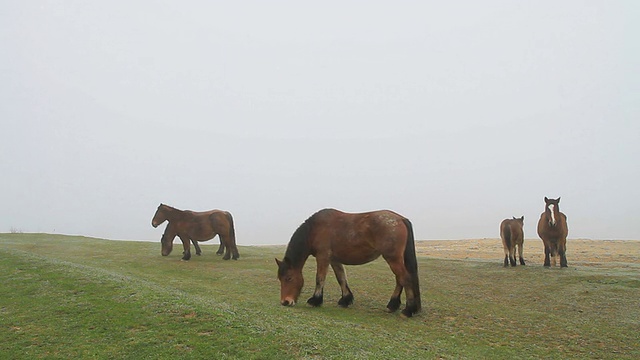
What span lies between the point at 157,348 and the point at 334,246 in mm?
5602

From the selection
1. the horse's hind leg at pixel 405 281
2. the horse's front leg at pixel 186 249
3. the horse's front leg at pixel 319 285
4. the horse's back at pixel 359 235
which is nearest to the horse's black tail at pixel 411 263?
the horse's hind leg at pixel 405 281

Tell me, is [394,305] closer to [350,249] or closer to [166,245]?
[350,249]

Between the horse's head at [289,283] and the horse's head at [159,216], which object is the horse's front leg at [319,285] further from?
the horse's head at [159,216]

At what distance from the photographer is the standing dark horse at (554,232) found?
65.2 ft

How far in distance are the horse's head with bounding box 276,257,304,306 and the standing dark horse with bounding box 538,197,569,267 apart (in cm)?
1438

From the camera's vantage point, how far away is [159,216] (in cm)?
2195

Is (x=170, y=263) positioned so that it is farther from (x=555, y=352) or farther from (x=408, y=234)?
(x=555, y=352)

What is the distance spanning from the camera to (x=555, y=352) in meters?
8.23

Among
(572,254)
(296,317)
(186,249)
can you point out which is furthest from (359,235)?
(572,254)

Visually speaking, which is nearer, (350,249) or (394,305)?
(394,305)

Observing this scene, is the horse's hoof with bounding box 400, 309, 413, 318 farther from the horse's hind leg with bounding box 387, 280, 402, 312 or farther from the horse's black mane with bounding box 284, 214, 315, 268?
the horse's black mane with bounding box 284, 214, 315, 268

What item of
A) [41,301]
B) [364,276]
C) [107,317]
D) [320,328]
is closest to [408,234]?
[320,328]

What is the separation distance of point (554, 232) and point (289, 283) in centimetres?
1510

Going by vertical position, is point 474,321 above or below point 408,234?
below
